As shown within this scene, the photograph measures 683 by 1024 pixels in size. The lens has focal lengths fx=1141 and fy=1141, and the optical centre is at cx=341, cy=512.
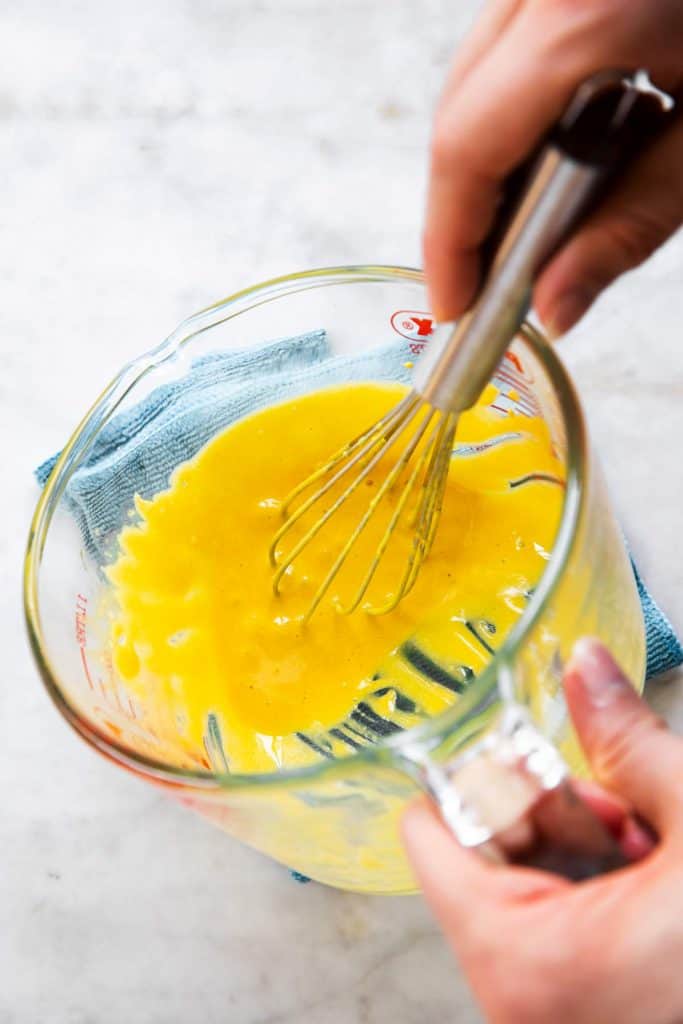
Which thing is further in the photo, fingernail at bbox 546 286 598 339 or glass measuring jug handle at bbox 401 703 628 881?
fingernail at bbox 546 286 598 339

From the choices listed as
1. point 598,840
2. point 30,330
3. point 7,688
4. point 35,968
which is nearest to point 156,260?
point 30,330

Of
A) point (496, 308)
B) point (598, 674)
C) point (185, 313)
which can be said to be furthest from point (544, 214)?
point (185, 313)

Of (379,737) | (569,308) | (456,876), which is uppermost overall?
(569,308)

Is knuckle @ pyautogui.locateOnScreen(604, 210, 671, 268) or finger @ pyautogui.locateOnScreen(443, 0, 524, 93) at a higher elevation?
finger @ pyautogui.locateOnScreen(443, 0, 524, 93)

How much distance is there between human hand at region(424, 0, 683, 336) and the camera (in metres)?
0.48

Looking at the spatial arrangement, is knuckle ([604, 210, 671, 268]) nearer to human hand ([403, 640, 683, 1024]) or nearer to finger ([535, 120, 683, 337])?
finger ([535, 120, 683, 337])

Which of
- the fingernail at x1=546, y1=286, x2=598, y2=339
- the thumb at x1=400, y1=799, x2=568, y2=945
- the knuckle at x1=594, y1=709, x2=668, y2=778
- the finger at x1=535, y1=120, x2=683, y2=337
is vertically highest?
the finger at x1=535, y1=120, x2=683, y2=337

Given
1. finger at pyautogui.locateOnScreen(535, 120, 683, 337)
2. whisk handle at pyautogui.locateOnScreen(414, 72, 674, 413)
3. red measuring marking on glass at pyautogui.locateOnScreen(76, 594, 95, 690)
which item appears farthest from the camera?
red measuring marking on glass at pyautogui.locateOnScreen(76, 594, 95, 690)

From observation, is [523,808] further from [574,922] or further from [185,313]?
[185,313]

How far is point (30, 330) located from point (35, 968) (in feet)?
1.57

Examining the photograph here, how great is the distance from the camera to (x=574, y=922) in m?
0.42

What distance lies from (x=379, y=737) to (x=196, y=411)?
0.25 m

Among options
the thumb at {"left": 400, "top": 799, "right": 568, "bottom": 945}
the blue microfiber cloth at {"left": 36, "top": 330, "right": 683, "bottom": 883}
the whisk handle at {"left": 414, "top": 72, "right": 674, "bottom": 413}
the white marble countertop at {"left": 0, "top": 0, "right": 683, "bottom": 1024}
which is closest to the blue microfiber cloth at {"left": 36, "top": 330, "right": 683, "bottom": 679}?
the blue microfiber cloth at {"left": 36, "top": 330, "right": 683, "bottom": 883}

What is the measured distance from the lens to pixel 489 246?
54 centimetres
